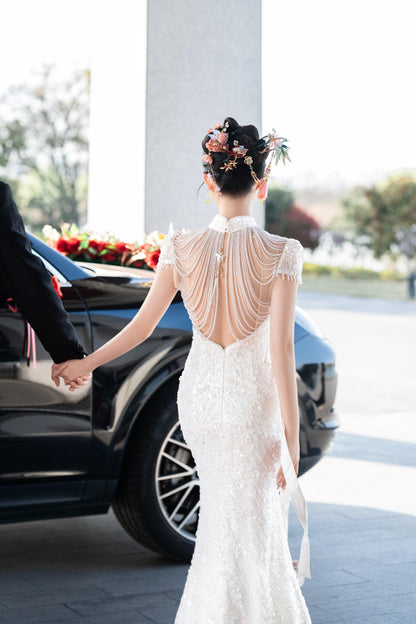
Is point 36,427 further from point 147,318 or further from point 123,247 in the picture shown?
point 123,247

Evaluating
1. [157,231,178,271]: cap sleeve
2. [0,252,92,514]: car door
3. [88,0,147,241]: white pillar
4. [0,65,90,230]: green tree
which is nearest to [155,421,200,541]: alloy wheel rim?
[0,252,92,514]: car door

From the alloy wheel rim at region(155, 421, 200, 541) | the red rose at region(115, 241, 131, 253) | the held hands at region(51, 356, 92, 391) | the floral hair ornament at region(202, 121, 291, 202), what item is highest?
the floral hair ornament at region(202, 121, 291, 202)

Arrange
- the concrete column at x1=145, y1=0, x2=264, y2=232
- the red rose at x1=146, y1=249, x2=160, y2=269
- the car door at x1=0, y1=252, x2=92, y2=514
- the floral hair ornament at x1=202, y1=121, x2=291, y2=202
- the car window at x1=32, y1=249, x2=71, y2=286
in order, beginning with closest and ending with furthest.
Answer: the floral hair ornament at x1=202, y1=121, x2=291, y2=202 < the car door at x1=0, y1=252, x2=92, y2=514 < the car window at x1=32, y1=249, x2=71, y2=286 < the red rose at x1=146, y1=249, x2=160, y2=269 < the concrete column at x1=145, y1=0, x2=264, y2=232

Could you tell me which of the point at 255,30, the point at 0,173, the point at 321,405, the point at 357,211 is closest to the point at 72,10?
the point at 0,173

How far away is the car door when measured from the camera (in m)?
3.93

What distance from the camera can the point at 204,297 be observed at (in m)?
2.97

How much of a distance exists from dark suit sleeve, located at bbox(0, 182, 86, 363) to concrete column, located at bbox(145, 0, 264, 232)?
12.9 feet

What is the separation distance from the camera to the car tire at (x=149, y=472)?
432cm

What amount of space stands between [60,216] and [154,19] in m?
38.7

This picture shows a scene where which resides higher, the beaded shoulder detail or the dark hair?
the dark hair

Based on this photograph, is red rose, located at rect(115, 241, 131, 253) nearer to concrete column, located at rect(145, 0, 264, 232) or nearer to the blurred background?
the blurred background

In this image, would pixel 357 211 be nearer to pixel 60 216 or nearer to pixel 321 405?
pixel 60 216

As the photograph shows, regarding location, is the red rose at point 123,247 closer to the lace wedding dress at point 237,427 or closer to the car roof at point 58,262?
the car roof at point 58,262

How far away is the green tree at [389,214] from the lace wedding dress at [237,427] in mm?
43455
